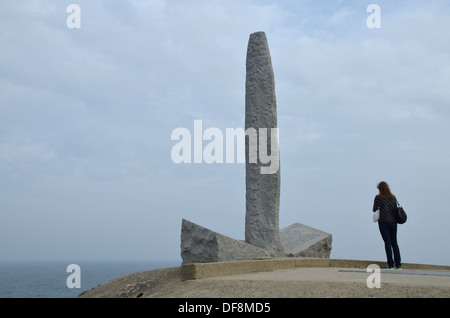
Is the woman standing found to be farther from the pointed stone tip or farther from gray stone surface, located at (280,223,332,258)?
the pointed stone tip

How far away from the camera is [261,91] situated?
37.6 feet

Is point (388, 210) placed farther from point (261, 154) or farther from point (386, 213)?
point (261, 154)

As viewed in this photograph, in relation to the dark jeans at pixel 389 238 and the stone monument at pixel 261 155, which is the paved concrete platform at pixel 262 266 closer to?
the dark jeans at pixel 389 238

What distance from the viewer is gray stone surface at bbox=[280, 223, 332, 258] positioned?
1217 centimetres

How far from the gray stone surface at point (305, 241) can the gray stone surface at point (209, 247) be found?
2.04m

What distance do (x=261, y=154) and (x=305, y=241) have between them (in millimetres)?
2981

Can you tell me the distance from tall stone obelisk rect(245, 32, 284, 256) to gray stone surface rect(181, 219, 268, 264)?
950 mm

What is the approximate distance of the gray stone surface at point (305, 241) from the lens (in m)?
12.2

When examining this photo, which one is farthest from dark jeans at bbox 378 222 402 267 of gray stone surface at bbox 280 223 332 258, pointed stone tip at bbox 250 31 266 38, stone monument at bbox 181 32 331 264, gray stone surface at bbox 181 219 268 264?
pointed stone tip at bbox 250 31 266 38

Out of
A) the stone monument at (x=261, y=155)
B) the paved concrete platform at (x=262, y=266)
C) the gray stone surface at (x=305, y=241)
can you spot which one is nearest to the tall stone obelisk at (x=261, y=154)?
the stone monument at (x=261, y=155)
